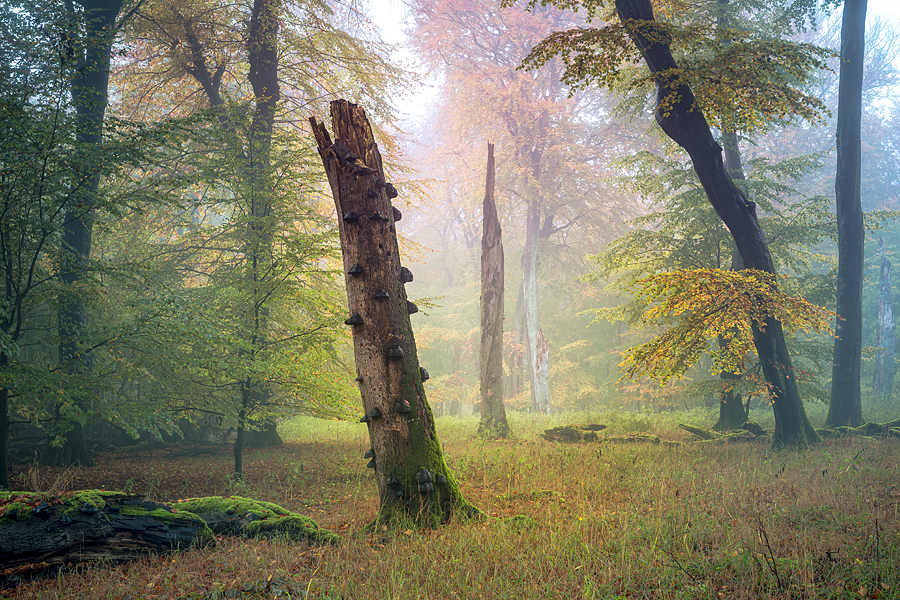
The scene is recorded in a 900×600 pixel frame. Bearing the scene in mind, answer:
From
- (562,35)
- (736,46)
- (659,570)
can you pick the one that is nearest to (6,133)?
(562,35)

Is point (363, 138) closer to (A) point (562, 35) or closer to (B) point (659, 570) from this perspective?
(A) point (562, 35)

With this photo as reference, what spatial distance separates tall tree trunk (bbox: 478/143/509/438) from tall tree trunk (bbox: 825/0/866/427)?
293 inches

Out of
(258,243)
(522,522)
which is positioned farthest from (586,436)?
(258,243)

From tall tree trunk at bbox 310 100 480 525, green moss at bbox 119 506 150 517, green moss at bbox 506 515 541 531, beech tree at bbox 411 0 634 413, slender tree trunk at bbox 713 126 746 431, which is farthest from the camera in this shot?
beech tree at bbox 411 0 634 413

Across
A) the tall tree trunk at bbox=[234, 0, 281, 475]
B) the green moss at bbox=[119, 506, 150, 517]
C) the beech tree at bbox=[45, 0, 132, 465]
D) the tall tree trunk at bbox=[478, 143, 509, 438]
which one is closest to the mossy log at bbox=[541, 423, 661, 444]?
the tall tree trunk at bbox=[478, 143, 509, 438]

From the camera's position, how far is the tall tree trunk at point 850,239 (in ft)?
34.9

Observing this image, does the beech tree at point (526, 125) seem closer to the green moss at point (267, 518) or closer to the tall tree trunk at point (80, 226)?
the tall tree trunk at point (80, 226)

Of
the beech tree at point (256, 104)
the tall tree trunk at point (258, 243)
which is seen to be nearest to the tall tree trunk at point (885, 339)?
the beech tree at point (256, 104)

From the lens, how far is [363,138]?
5234 mm

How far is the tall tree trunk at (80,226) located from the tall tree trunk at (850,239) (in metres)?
14.3

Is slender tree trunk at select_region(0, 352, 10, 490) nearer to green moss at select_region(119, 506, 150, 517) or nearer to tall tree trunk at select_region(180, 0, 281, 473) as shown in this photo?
tall tree trunk at select_region(180, 0, 281, 473)

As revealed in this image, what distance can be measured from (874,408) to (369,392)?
56.7ft

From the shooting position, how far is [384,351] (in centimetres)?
480

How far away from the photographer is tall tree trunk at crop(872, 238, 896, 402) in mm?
19812
